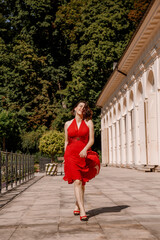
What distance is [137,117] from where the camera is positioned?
970 inches

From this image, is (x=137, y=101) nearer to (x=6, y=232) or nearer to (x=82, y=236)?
(x=6, y=232)

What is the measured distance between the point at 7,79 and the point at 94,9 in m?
12.9

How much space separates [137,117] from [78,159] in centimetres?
1905

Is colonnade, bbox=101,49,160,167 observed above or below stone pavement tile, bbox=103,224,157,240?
above

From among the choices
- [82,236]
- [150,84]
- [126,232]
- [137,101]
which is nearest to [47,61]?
[137,101]

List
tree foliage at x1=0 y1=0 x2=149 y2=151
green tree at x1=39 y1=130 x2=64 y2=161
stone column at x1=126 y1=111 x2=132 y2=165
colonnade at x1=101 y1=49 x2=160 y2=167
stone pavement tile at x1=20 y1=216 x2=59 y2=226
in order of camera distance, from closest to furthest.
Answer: stone pavement tile at x1=20 y1=216 x2=59 y2=226 → colonnade at x1=101 y1=49 x2=160 y2=167 → stone column at x1=126 y1=111 x2=132 y2=165 → green tree at x1=39 y1=130 x2=64 y2=161 → tree foliage at x1=0 y1=0 x2=149 y2=151

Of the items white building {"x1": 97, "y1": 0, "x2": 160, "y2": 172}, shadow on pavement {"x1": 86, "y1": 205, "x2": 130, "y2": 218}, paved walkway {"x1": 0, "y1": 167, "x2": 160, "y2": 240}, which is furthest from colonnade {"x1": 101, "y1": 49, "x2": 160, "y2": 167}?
shadow on pavement {"x1": 86, "y1": 205, "x2": 130, "y2": 218}

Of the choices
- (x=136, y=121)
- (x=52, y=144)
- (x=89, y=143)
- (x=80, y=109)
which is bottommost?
(x=89, y=143)

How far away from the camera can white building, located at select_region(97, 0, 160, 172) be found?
62.7ft

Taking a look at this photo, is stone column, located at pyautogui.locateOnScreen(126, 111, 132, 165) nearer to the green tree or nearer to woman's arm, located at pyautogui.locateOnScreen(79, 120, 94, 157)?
the green tree

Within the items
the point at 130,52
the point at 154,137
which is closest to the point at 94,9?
the point at 130,52

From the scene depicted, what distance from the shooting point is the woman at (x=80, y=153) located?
591cm

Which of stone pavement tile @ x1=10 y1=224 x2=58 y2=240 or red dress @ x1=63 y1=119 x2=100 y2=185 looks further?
red dress @ x1=63 y1=119 x2=100 y2=185

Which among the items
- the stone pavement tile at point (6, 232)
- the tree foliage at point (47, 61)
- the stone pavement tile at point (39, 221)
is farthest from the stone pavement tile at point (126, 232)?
the tree foliage at point (47, 61)
